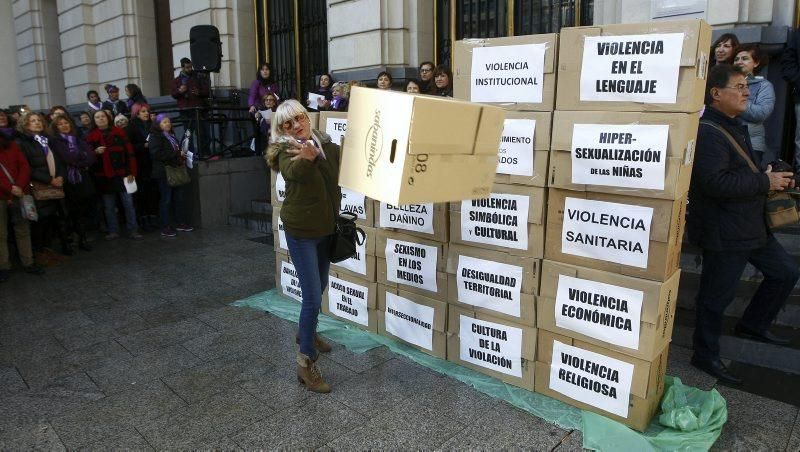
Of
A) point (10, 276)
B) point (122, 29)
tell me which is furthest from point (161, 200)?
point (122, 29)

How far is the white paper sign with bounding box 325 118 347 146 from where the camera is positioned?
493 centimetres

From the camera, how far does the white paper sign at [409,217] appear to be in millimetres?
4297

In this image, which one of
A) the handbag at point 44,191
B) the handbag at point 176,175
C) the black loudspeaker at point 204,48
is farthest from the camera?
the black loudspeaker at point 204,48

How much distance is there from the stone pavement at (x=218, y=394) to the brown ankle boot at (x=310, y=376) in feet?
0.20

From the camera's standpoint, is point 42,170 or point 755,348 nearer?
point 755,348

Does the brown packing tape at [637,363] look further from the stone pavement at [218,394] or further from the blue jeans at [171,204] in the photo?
the blue jeans at [171,204]

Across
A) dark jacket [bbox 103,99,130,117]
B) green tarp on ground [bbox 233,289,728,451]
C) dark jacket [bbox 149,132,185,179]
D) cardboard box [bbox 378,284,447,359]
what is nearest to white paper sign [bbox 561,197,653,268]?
green tarp on ground [bbox 233,289,728,451]

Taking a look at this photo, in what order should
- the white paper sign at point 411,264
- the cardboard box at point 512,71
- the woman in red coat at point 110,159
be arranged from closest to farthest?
the cardboard box at point 512,71 < the white paper sign at point 411,264 < the woman in red coat at point 110,159

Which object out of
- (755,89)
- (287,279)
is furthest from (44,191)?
(755,89)

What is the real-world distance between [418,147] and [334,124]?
2362 mm

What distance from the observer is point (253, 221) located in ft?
31.2

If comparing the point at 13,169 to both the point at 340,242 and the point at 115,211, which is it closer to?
the point at 115,211

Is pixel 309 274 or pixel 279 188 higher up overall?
pixel 279 188

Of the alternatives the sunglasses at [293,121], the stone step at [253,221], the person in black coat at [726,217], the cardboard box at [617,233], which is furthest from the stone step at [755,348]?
the stone step at [253,221]
